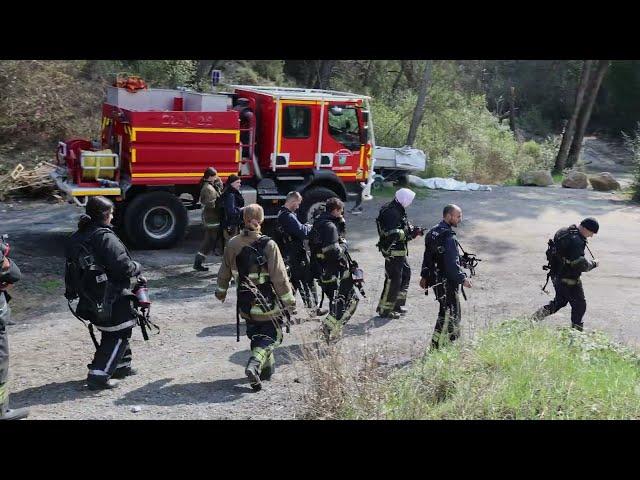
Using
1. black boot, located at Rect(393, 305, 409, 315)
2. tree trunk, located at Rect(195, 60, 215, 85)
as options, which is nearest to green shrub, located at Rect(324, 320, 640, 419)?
black boot, located at Rect(393, 305, 409, 315)

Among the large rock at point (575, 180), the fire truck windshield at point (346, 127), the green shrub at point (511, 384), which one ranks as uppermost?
the fire truck windshield at point (346, 127)

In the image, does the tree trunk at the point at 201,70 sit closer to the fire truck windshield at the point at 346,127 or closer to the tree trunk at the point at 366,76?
the tree trunk at the point at 366,76

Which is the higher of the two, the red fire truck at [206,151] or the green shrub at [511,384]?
the red fire truck at [206,151]

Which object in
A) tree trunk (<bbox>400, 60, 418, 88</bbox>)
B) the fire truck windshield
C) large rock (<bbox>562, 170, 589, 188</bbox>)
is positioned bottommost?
large rock (<bbox>562, 170, 589, 188</bbox>)

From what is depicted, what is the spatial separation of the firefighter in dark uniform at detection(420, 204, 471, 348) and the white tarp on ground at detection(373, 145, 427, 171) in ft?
36.3

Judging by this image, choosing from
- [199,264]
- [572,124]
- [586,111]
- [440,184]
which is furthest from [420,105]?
[199,264]

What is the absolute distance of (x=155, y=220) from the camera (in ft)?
37.5

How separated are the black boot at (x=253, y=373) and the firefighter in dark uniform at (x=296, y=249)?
178 centimetres

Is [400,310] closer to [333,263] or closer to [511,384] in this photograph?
[333,263]

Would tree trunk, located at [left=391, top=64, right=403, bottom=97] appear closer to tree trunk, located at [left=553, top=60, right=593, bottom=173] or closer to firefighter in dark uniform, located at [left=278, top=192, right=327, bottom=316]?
tree trunk, located at [left=553, top=60, right=593, bottom=173]

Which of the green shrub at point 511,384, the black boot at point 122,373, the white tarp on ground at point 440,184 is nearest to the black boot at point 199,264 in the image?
the black boot at point 122,373

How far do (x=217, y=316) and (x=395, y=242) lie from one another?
2.30 meters

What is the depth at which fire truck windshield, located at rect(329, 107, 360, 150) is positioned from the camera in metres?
12.4

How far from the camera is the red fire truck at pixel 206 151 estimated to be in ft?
35.8
